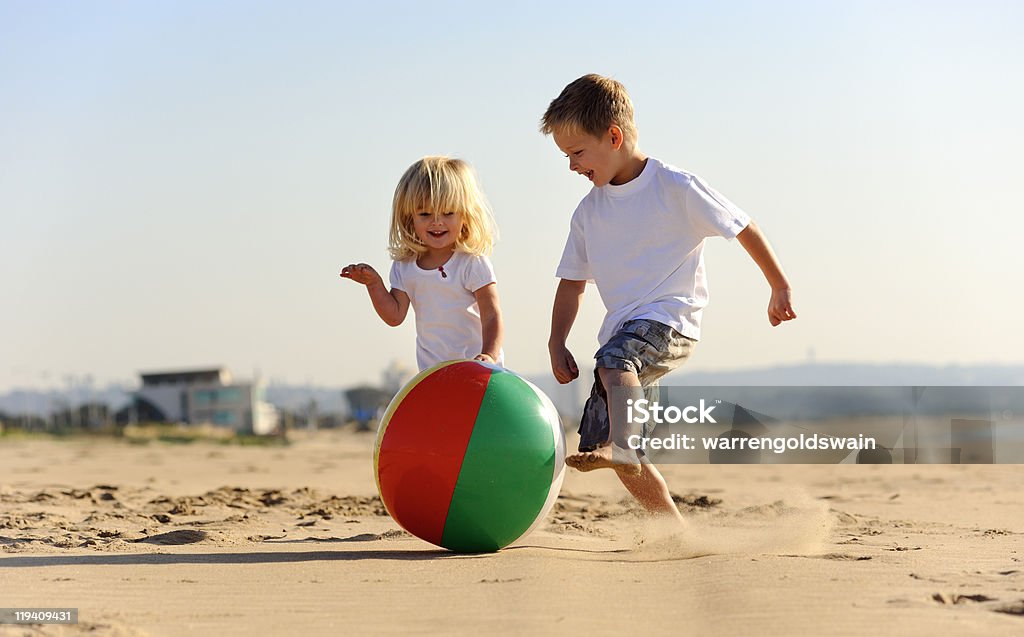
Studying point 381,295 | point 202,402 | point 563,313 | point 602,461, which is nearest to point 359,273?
point 381,295

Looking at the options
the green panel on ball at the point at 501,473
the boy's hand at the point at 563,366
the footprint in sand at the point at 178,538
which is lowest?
the footprint in sand at the point at 178,538

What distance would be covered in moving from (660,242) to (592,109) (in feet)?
2.26

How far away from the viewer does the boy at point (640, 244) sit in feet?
17.4

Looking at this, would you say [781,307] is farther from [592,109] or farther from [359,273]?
[359,273]

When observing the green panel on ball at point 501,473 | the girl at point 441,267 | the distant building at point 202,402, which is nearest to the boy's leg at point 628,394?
the green panel on ball at point 501,473

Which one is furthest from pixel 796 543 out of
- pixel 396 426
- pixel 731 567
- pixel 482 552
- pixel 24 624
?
pixel 24 624

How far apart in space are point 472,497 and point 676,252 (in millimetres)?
1520

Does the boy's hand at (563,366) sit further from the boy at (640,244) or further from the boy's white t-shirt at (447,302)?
the boy's white t-shirt at (447,302)

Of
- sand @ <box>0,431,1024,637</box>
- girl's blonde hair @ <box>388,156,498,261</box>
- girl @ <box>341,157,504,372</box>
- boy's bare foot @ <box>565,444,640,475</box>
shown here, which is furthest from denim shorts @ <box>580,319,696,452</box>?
girl's blonde hair @ <box>388,156,498,261</box>

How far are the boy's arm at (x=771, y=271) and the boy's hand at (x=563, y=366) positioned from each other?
0.97 m

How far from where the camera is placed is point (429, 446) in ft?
16.1

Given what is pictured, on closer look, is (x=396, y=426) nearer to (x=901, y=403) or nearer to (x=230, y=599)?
(x=230, y=599)

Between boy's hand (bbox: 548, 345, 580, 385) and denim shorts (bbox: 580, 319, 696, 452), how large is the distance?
28 cm

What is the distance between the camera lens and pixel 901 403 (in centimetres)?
916
